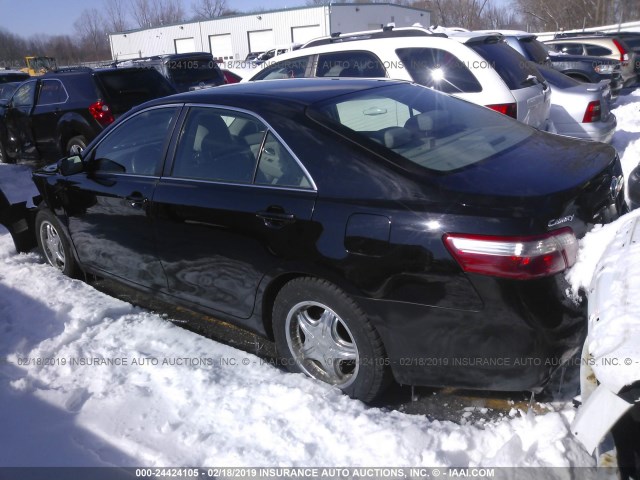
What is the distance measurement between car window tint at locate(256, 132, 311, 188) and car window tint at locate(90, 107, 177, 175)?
35.0 inches

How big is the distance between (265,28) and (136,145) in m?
46.5

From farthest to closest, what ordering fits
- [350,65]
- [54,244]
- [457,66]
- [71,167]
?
[350,65] < [457,66] < [54,244] < [71,167]

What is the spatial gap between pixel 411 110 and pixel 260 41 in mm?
47984

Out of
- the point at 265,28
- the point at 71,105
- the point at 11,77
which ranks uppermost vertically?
the point at 265,28

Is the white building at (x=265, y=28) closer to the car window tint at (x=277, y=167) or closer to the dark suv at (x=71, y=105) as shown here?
the dark suv at (x=71, y=105)

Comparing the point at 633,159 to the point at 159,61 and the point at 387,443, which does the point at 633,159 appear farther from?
the point at 159,61

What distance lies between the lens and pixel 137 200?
3689mm

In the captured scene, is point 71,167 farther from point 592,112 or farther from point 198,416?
point 592,112

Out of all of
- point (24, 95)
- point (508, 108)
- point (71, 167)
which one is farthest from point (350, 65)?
point (24, 95)

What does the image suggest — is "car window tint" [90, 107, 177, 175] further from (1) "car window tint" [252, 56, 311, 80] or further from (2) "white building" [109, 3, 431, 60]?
(2) "white building" [109, 3, 431, 60]

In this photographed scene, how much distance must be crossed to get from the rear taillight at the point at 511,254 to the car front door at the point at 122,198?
2.10m

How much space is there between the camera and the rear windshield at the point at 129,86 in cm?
859

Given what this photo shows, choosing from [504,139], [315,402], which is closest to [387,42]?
[504,139]

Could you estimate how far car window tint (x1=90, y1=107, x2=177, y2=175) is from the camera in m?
3.71
